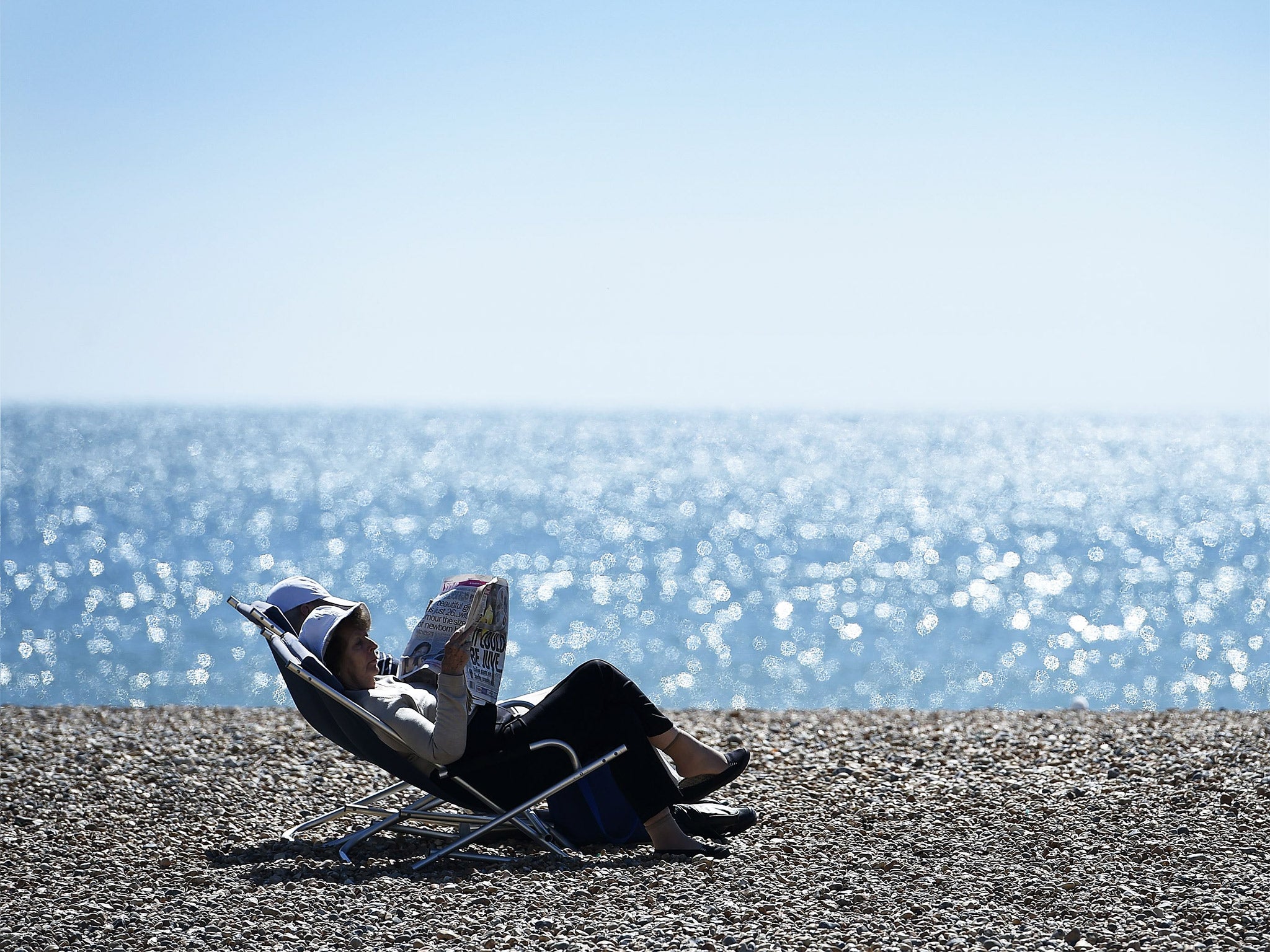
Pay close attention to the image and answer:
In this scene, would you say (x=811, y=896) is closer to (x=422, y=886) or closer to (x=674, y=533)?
(x=422, y=886)

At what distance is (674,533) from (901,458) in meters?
41.8

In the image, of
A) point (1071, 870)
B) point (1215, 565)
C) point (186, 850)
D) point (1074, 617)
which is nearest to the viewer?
point (1071, 870)

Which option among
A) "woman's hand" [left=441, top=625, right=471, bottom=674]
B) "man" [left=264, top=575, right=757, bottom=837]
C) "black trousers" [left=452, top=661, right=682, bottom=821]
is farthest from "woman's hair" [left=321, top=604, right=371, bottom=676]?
"black trousers" [left=452, top=661, right=682, bottom=821]

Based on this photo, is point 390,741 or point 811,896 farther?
point 390,741

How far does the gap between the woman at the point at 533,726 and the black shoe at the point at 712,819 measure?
127 mm

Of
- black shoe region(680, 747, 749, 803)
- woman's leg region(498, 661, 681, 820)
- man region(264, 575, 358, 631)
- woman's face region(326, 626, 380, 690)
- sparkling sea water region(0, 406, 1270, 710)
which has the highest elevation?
man region(264, 575, 358, 631)

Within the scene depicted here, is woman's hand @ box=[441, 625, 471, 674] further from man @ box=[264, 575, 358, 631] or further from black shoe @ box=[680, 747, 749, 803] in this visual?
black shoe @ box=[680, 747, 749, 803]

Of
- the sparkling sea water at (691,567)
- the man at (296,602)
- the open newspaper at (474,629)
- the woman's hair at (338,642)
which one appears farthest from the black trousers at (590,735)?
the sparkling sea water at (691,567)

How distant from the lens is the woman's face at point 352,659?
501 centimetres

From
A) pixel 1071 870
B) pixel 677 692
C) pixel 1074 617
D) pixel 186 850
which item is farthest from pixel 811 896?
pixel 1074 617

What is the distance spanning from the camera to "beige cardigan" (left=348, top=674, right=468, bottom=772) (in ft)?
16.0

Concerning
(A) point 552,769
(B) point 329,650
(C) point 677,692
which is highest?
(B) point 329,650

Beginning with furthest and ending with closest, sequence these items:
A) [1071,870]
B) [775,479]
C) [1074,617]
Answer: [775,479] → [1074,617] → [1071,870]

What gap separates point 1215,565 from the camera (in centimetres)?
3584
